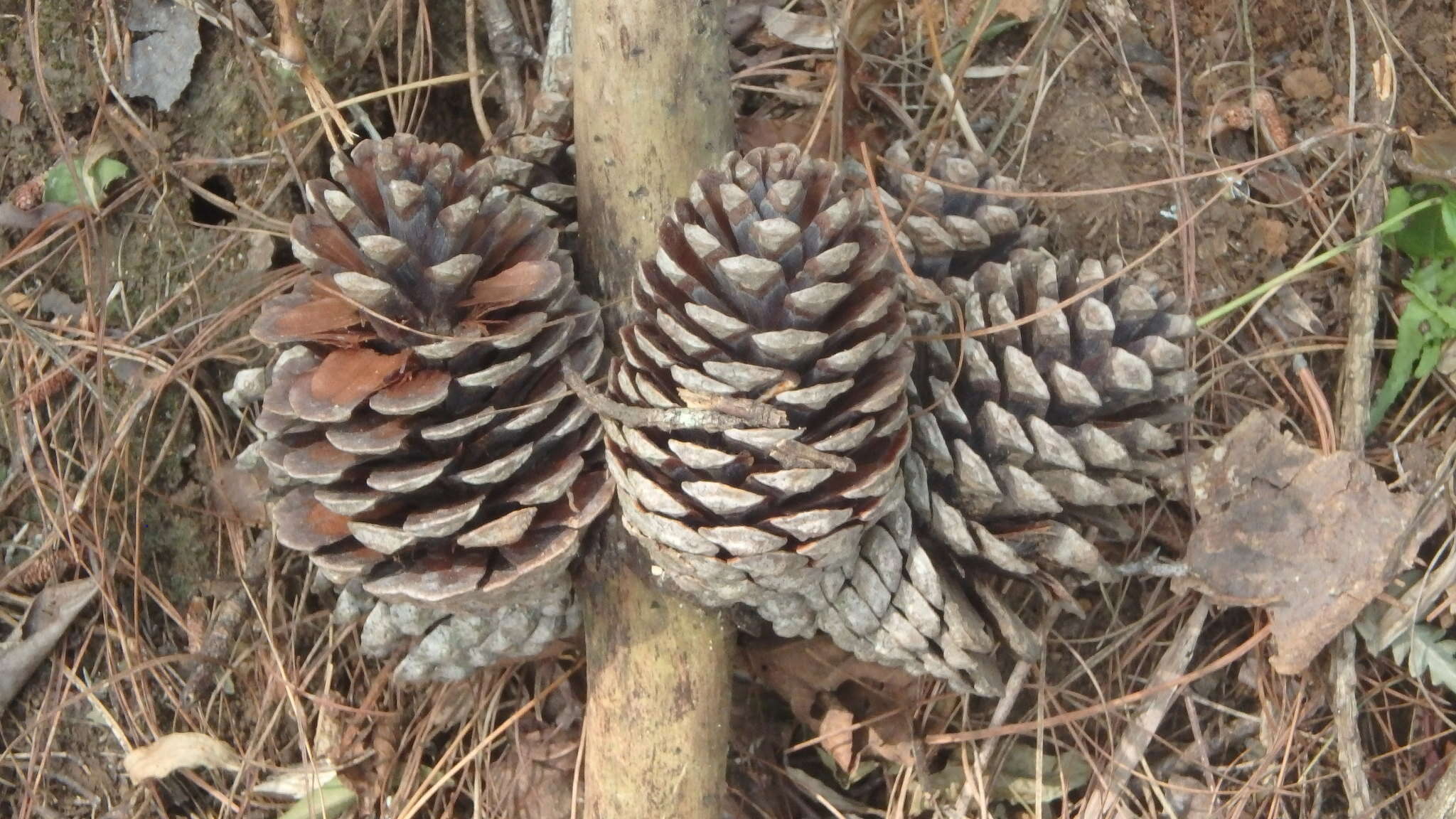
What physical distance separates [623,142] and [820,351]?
399mm

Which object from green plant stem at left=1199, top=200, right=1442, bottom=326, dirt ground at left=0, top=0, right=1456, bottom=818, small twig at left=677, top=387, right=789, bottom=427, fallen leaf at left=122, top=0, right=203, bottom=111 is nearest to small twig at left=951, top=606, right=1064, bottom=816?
dirt ground at left=0, top=0, right=1456, bottom=818

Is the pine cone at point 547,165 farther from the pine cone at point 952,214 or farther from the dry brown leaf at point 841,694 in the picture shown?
the dry brown leaf at point 841,694

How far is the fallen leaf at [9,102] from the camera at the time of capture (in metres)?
1.68

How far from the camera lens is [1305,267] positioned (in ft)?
5.22

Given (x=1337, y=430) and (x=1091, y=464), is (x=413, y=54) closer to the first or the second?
(x=1091, y=464)

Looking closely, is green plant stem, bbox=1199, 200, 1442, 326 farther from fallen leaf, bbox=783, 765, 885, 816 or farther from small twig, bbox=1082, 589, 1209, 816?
fallen leaf, bbox=783, 765, 885, 816

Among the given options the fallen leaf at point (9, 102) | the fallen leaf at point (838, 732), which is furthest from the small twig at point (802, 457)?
the fallen leaf at point (9, 102)

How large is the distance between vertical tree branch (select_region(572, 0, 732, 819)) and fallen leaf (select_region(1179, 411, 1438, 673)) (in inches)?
28.2

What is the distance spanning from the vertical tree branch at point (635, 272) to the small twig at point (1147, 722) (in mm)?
559

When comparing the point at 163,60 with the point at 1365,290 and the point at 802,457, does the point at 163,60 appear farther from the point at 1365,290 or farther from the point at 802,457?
the point at 1365,290

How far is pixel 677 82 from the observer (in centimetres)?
134

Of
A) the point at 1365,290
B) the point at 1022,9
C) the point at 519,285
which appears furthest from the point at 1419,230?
the point at 519,285

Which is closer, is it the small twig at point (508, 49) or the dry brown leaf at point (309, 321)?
the dry brown leaf at point (309, 321)

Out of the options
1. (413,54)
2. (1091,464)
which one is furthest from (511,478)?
(413,54)
